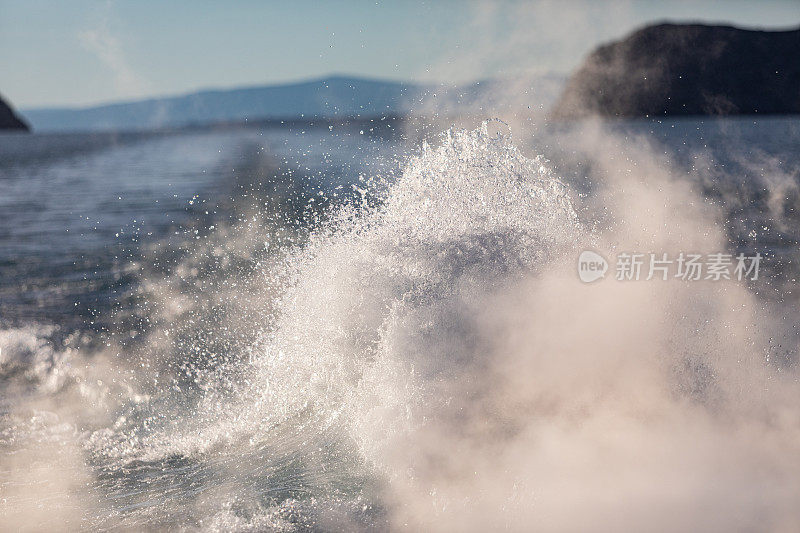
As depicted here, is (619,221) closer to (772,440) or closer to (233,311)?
A: (233,311)

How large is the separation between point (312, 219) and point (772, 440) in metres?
12.9

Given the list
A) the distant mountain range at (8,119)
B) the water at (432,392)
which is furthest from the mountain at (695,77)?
the distant mountain range at (8,119)

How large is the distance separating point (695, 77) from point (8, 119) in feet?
520

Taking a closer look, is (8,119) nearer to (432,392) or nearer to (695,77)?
(695,77)

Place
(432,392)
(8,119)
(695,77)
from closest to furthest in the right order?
1. (432,392)
2. (695,77)
3. (8,119)

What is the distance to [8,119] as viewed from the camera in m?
169

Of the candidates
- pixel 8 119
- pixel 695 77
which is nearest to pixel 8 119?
pixel 8 119

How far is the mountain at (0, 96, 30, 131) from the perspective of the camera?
16212 cm

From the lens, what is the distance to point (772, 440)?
483 centimetres

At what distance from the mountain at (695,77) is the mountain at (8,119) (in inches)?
5332

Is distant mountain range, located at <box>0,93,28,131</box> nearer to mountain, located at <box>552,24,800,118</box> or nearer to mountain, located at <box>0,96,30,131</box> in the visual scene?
mountain, located at <box>0,96,30,131</box>

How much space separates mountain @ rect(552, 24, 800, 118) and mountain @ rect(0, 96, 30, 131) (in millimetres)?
135436

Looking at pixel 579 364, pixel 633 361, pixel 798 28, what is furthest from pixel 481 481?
pixel 798 28

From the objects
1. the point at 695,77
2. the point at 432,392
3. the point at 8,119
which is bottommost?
the point at 432,392
